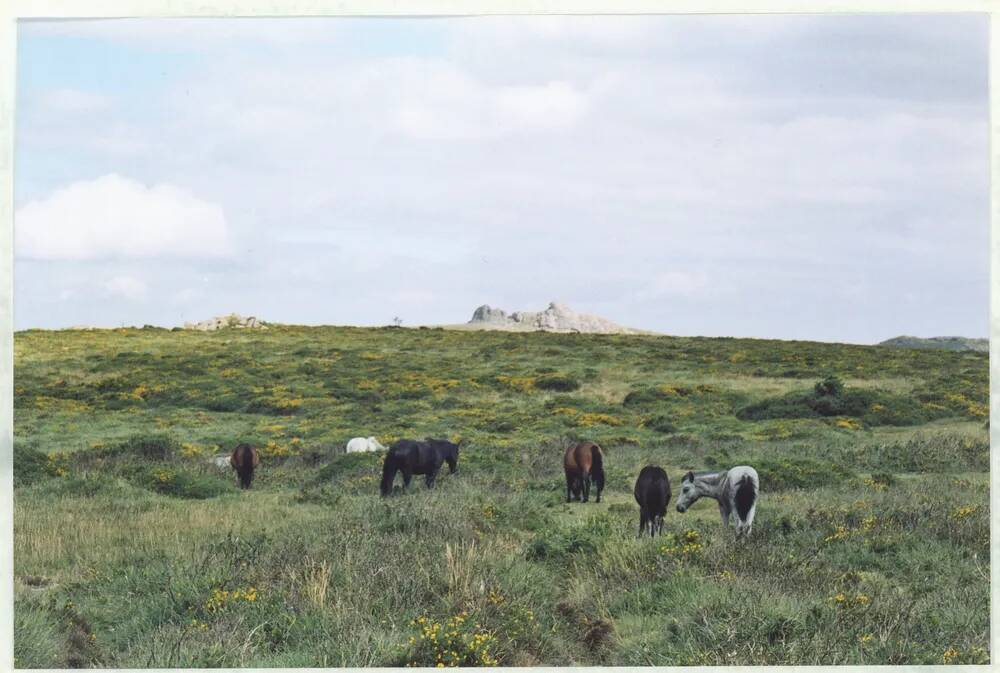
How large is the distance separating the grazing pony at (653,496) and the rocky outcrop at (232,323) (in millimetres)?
55782

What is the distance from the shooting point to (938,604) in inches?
431

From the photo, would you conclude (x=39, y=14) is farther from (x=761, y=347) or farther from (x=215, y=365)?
(x=761, y=347)

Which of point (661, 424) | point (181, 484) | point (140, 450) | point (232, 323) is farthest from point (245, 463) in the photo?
point (232, 323)

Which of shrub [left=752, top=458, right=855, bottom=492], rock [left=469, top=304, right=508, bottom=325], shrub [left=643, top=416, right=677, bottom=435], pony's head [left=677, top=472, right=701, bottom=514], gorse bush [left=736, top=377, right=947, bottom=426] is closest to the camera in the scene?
pony's head [left=677, top=472, right=701, bottom=514]

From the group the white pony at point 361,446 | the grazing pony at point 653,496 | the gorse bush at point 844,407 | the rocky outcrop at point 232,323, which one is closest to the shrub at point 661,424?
the gorse bush at point 844,407

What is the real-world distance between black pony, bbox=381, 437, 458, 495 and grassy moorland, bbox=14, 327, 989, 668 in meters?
0.49

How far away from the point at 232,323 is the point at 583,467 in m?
52.7

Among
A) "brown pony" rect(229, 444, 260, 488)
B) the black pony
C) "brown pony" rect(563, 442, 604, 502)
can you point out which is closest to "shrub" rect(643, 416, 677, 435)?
the black pony

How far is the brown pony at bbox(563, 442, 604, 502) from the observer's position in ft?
64.8

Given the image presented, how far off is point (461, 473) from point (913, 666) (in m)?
15.8

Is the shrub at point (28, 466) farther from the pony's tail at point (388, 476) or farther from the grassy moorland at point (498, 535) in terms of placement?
the pony's tail at point (388, 476)

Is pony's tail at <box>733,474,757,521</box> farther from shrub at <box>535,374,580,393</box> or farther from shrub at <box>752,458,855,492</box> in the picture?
shrub at <box>535,374,580,393</box>

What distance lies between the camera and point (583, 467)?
19.8 meters

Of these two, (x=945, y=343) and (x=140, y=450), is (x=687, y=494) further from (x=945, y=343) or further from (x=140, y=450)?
(x=945, y=343)
